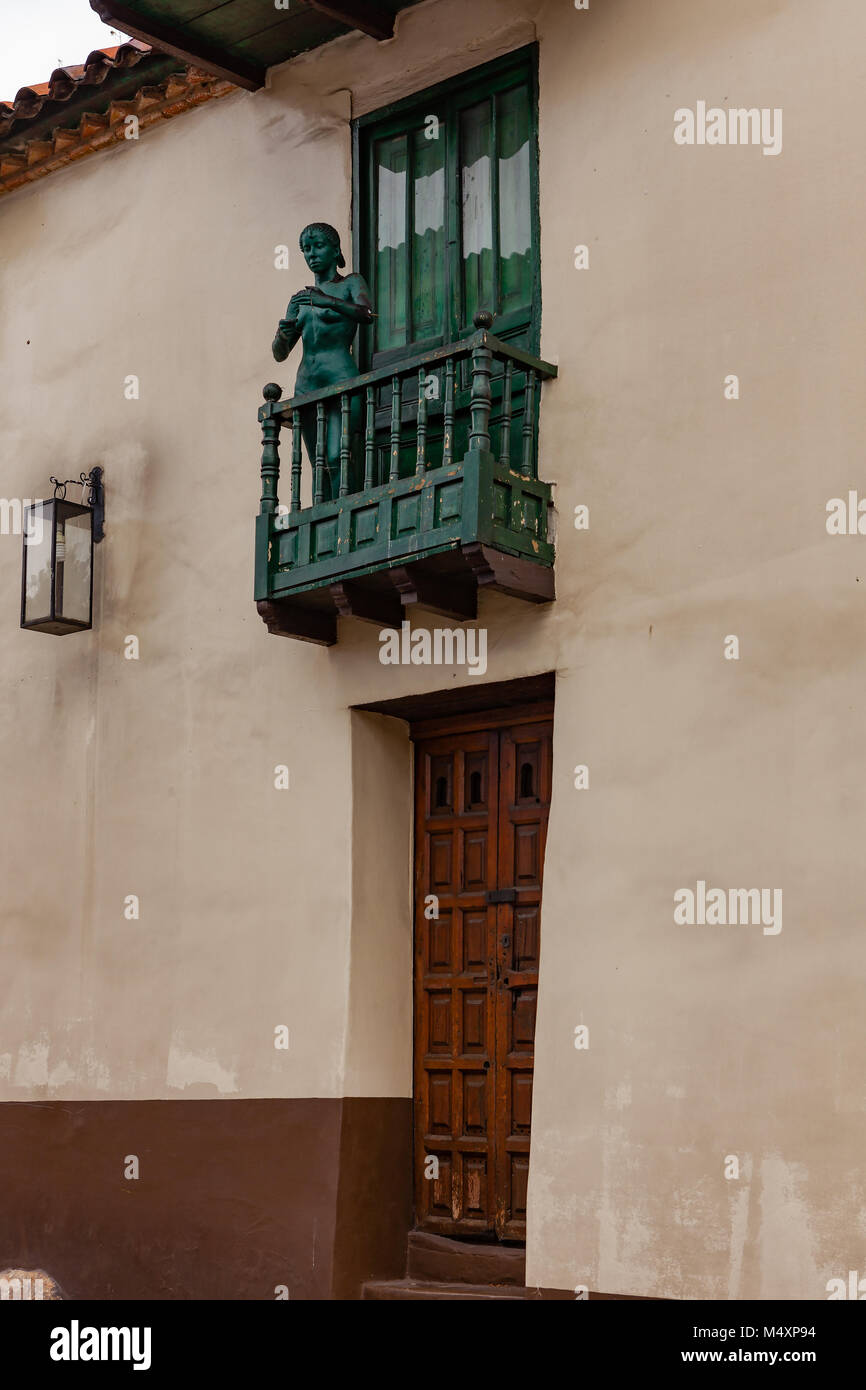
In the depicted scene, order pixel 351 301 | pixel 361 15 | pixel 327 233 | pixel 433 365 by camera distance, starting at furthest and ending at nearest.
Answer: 1. pixel 361 15
2. pixel 327 233
3. pixel 351 301
4. pixel 433 365

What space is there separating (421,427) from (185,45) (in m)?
3.17

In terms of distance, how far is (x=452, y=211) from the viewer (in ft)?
30.6

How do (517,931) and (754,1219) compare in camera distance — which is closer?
(754,1219)

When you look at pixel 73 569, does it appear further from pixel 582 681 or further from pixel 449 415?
pixel 582 681

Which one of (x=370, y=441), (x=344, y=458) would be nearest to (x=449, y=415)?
(x=370, y=441)

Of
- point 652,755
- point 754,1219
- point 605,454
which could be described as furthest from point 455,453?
point 754,1219

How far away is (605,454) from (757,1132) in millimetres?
3233

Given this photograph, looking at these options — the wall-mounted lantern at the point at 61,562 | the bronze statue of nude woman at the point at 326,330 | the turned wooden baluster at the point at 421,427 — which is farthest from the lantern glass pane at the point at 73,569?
the turned wooden baluster at the point at 421,427

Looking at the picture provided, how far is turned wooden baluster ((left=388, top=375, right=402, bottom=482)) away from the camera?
8500mm

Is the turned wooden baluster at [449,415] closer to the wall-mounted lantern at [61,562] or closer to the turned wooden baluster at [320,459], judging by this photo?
the turned wooden baluster at [320,459]

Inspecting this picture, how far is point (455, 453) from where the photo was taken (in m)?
9.09

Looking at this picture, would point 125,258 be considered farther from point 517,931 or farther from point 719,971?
point 719,971

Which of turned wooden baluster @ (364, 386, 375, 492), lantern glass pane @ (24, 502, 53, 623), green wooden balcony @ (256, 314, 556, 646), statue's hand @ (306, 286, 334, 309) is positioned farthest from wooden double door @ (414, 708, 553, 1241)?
lantern glass pane @ (24, 502, 53, 623)

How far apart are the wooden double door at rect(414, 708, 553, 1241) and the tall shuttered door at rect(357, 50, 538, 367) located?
218 cm
